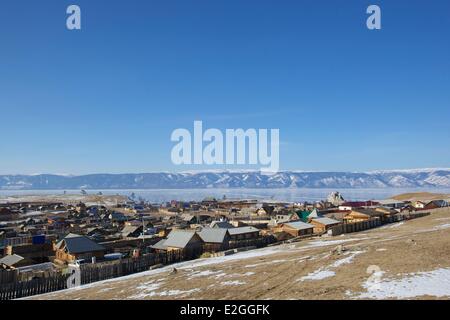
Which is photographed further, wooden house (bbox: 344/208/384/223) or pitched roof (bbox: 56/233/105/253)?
wooden house (bbox: 344/208/384/223)

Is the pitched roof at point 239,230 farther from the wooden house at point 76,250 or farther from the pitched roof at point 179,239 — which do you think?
the wooden house at point 76,250

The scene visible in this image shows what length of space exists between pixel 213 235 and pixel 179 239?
5.69 metres

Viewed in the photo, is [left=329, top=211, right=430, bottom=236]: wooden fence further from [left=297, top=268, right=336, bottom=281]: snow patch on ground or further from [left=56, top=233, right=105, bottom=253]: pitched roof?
[left=56, top=233, right=105, bottom=253]: pitched roof

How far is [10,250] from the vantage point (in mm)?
47875

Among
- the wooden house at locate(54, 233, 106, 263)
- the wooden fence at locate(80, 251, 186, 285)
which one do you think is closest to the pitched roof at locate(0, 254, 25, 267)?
the wooden house at locate(54, 233, 106, 263)

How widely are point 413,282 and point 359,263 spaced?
247 inches

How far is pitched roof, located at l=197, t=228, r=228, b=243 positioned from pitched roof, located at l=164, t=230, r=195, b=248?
2.71 m

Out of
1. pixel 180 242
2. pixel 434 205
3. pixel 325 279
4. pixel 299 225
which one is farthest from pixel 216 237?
pixel 434 205

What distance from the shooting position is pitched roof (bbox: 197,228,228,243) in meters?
50.8

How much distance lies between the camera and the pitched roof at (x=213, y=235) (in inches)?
2000

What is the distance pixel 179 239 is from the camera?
4819 centimetres

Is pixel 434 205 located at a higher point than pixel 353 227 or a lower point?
lower

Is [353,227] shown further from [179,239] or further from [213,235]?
[179,239]
